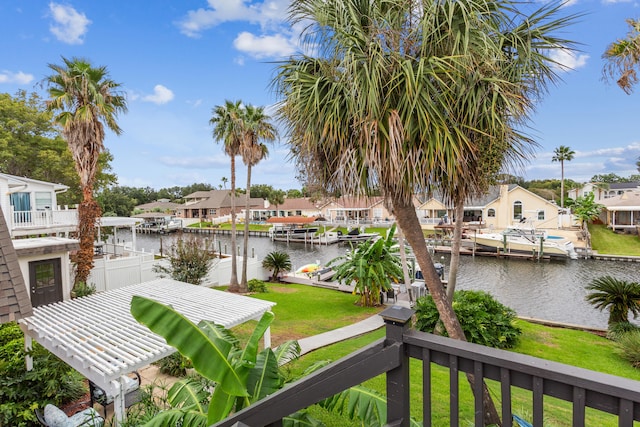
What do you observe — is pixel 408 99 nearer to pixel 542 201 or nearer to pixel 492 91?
pixel 492 91

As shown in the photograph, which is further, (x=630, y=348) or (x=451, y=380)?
(x=630, y=348)

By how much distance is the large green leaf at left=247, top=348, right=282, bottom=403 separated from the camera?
Result: 341 cm

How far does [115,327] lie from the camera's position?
7000mm

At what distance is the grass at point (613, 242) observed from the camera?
99.1 ft

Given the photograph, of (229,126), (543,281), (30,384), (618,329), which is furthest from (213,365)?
(543,281)

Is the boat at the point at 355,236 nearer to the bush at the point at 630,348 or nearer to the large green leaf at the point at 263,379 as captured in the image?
the bush at the point at 630,348

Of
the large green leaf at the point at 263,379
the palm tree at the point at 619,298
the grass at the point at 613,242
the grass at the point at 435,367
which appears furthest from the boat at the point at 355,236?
the large green leaf at the point at 263,379

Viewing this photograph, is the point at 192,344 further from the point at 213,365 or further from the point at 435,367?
the point at 435,367

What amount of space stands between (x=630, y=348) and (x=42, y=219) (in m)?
24.5

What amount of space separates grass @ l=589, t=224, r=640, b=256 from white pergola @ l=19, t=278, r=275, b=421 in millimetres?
35316

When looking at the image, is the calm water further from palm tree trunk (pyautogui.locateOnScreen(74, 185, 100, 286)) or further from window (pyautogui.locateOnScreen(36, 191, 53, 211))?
window (pyautogui.locateOnScreen(36, 191, 53, 211))

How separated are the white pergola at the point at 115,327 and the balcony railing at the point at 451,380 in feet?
13.9

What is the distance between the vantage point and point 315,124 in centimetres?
488

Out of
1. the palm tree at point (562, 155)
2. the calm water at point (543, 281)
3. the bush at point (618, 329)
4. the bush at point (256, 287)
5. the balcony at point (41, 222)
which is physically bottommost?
the calm water at point (543, 281)
